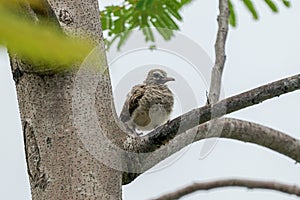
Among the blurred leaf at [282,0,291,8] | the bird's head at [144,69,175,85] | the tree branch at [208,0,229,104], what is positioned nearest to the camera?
the tree branch at [208,0,229,104]

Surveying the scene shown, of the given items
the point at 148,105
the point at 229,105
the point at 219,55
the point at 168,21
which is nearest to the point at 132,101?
the point at 148,105

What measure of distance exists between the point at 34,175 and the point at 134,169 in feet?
0.39

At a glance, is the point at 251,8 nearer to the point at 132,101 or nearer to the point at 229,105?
the point at 132,101

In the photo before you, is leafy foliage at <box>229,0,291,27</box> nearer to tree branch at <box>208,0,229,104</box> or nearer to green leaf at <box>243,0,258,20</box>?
green leaf at <box>243,0,258,20</box>

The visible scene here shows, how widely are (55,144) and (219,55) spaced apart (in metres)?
0.37

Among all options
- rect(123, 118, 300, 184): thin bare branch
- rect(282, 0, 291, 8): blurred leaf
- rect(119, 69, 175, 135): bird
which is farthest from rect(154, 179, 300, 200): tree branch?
rect(282, 0, 291, 8): blurred leaf

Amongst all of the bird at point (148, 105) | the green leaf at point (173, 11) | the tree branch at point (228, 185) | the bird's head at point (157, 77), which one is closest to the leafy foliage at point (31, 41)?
the tree branch at point (228, 185)

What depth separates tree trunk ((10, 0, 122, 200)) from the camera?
59 cm

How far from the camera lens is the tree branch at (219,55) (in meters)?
0.81

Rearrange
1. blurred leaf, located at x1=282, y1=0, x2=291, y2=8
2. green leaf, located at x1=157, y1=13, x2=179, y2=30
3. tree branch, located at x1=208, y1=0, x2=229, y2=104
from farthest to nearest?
1. green leaf, located at x1=157, y1=13, x2=179, y2=30
2. blurred leaf, located at x1=282, y1=0, x2=291, y2=8
3. tree branch, located at x1=208, y1=0, x2=229, y2=104

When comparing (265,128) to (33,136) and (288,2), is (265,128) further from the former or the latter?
(288,2)

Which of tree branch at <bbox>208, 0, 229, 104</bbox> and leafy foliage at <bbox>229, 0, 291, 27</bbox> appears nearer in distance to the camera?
tree branch at <bbox>208, 0, 229, 104</bbox>

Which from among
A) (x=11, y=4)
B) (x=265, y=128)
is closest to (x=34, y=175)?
(x=265, y=128)

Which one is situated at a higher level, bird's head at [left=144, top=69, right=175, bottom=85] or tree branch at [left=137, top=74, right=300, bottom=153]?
bird's head at [left=144, top=69, right=175, bottom=85]
